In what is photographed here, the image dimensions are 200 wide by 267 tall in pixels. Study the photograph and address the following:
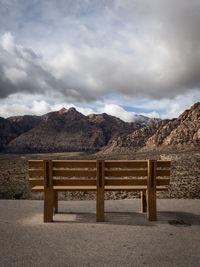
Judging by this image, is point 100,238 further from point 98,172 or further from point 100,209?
point 98,172

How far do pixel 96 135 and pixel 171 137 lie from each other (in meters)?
75.9

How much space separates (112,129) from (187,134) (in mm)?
91768

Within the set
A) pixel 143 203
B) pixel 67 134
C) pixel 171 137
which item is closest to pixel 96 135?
pixel 67 134

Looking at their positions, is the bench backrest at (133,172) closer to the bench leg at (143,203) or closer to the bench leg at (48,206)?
the bench leg at (143,203)

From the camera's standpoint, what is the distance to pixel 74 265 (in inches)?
101

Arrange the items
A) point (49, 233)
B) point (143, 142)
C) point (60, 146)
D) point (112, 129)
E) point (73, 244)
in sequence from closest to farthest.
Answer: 1. point (73, 244)
2. point (49, 233)
3. point (143, 142)
4. point (60, 146)
5. point (112, 129)

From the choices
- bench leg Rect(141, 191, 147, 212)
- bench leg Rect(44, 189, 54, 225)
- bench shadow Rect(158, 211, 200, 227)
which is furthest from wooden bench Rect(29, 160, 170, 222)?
bench leg Rect(141, 191, 147, 212)

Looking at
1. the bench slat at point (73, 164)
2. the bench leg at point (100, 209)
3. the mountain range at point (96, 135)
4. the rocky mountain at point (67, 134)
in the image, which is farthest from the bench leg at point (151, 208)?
the rocky mountain at point (67, 134)

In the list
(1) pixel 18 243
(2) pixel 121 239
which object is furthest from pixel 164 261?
(1) pixel 18 243

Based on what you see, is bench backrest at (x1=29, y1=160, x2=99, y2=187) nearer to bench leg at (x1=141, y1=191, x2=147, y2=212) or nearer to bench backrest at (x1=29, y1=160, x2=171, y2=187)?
bench backrest at (x1=29, y1=160, x2=171, y2=187)

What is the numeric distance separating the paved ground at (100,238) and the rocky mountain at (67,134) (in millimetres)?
133419

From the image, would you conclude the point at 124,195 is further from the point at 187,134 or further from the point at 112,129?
the point at 112,129

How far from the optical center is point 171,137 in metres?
86.5

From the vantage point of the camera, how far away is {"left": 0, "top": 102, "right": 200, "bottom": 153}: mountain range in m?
87.3
